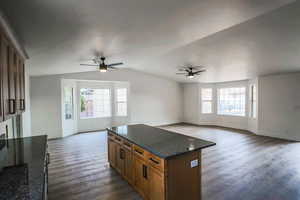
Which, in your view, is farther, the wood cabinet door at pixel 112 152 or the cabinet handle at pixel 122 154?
the wood cabinet door at pixel 112 152

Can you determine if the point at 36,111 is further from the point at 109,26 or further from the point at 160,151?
the point at 160,151

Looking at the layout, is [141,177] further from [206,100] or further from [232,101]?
[206,100]

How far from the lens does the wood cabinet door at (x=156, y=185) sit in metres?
1.93

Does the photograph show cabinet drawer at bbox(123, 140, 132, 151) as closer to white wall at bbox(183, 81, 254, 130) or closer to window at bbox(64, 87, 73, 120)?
window at bbox(64, 87, 73, 120)

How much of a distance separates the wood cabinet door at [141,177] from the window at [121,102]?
518 centimetres

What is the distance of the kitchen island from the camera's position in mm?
1911

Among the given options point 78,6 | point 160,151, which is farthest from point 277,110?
point 78,6

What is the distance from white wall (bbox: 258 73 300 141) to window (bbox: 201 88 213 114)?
254cm

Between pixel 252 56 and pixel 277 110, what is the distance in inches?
112

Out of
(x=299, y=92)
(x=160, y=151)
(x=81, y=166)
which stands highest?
(x=299, y=92)

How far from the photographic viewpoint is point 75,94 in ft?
21.8

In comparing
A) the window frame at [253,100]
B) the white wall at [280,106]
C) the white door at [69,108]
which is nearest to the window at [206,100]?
the window frame at [253,100]

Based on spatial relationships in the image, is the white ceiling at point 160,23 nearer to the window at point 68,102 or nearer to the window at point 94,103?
the window at point 68,102

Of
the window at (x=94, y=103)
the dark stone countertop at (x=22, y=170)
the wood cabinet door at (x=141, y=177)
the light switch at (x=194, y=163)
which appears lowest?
the wood cabinet door at (x=141, y=177)
